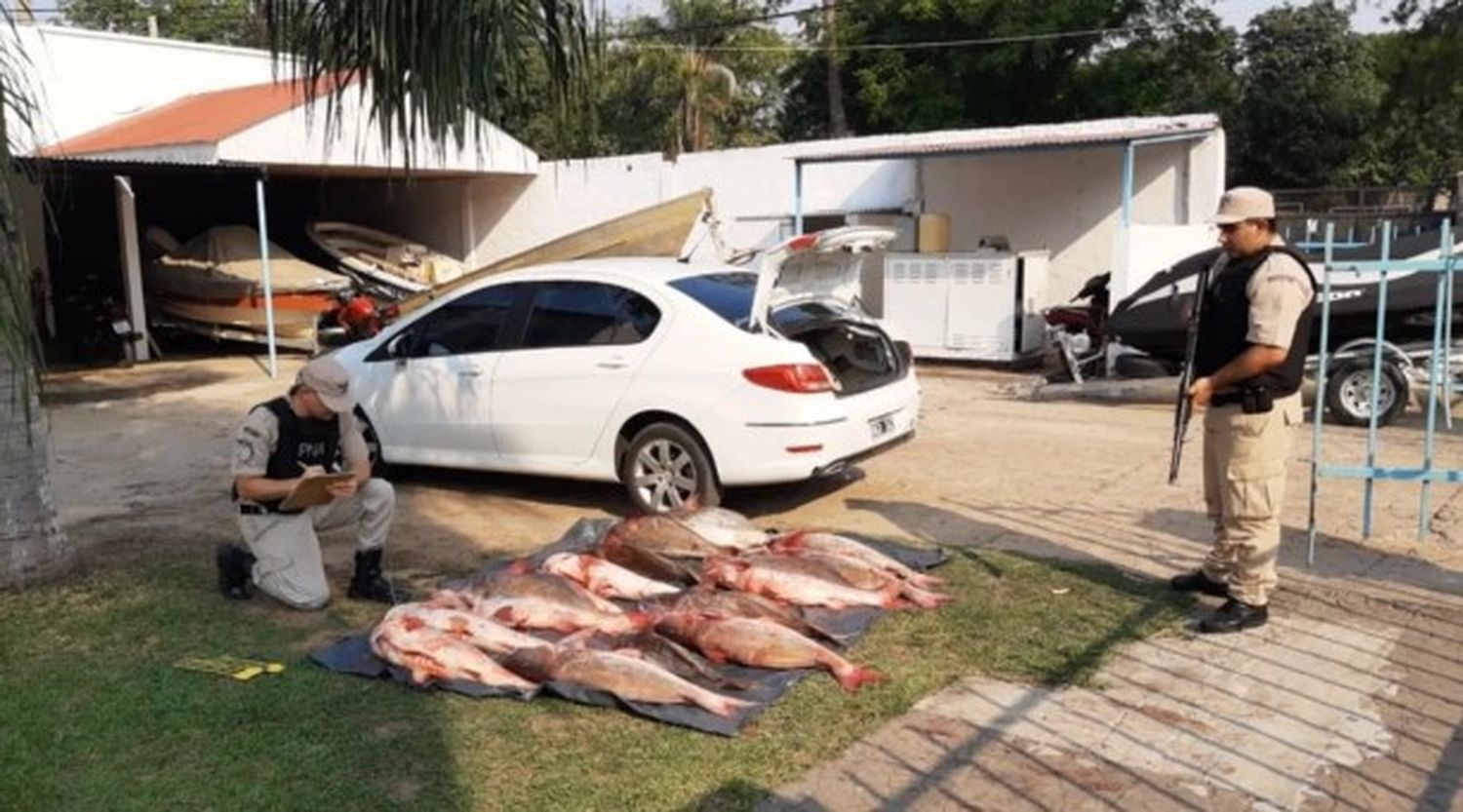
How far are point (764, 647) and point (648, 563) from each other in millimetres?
1223

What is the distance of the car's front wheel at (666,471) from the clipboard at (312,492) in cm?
210

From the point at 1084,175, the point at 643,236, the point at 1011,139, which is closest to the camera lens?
the point at 1011,139

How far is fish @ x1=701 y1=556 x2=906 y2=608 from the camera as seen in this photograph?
5.32 metres

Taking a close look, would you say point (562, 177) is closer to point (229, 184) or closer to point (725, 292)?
point (229, 184)

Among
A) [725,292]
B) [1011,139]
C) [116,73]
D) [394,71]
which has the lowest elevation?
[725,292]

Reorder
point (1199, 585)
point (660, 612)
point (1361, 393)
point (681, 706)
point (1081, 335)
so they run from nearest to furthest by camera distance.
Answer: point (681, 706), point (660, 612), point (1199, 585), point (1361, 393), point (1081, 335)

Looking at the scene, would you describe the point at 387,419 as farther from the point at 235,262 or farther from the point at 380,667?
the point at 235,262

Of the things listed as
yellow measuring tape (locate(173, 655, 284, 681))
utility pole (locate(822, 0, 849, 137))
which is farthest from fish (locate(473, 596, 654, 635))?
utility pole (locate(822, 0, 849, 137))

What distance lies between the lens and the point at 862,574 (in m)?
5.49

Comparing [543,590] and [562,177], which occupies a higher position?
[562,177]

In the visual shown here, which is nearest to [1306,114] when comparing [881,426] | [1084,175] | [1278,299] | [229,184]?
[1084,175]

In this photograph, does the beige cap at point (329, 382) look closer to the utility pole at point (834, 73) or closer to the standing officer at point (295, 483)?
the standing officer at point (295, 483)

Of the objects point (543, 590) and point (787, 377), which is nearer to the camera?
point (543, 590)

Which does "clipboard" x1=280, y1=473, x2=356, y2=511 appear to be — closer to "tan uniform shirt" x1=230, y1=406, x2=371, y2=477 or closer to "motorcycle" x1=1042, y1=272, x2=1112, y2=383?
"tan uniform shirt" x1=230, y1=406, x2=371, y2=477
